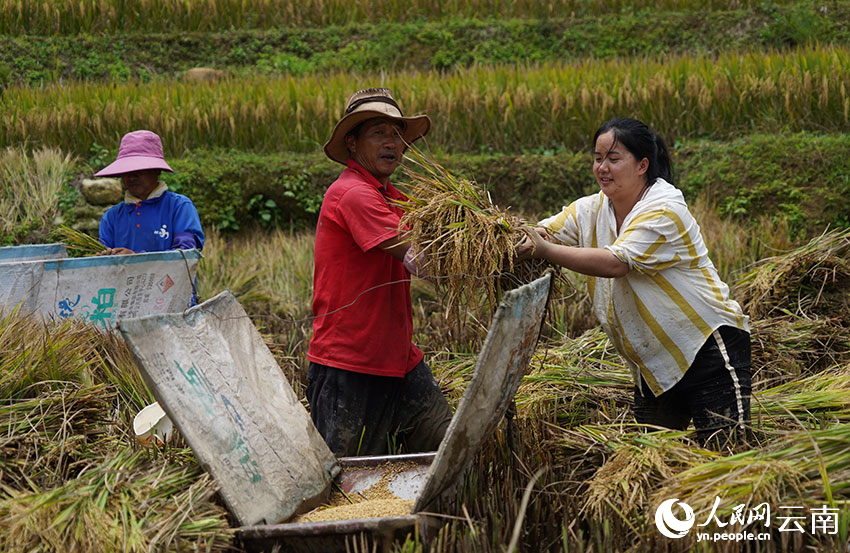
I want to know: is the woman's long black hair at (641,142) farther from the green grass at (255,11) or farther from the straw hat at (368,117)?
the green grass at (255,11)

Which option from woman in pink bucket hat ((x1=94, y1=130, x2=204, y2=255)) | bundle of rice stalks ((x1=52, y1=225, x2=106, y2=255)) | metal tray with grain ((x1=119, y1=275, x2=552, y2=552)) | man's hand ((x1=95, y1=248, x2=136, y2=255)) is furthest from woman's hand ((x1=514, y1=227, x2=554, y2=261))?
bundle of rice stalks ((x1=52, y1=225, x2=106, y2=255))

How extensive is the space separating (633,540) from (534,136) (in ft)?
20.5

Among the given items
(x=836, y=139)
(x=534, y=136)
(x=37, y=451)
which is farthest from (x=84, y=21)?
(x=37, y=451)

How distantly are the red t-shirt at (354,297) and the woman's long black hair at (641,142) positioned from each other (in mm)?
860

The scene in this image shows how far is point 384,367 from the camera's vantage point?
3.19 meters

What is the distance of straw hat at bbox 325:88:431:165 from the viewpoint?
317 centimetres

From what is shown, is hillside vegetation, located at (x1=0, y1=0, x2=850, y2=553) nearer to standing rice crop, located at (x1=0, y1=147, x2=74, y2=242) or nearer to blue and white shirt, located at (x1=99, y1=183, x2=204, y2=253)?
standing rice crop, located at (x1=0, y1=147, x2=74, y2=242)

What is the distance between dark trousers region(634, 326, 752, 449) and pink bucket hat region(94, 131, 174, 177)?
2914mm

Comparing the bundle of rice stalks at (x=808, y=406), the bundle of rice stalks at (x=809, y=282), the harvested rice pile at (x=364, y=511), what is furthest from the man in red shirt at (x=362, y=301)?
the bundle of rice stalks at (x=809, y=282)

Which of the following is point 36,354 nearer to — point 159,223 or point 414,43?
point 159,223

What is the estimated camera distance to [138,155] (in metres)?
4.61

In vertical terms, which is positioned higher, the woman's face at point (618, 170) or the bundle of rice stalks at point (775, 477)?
the woman's face at point (618, 170)

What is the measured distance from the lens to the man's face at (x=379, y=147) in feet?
10.6

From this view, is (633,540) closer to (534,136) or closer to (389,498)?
(389,498)
